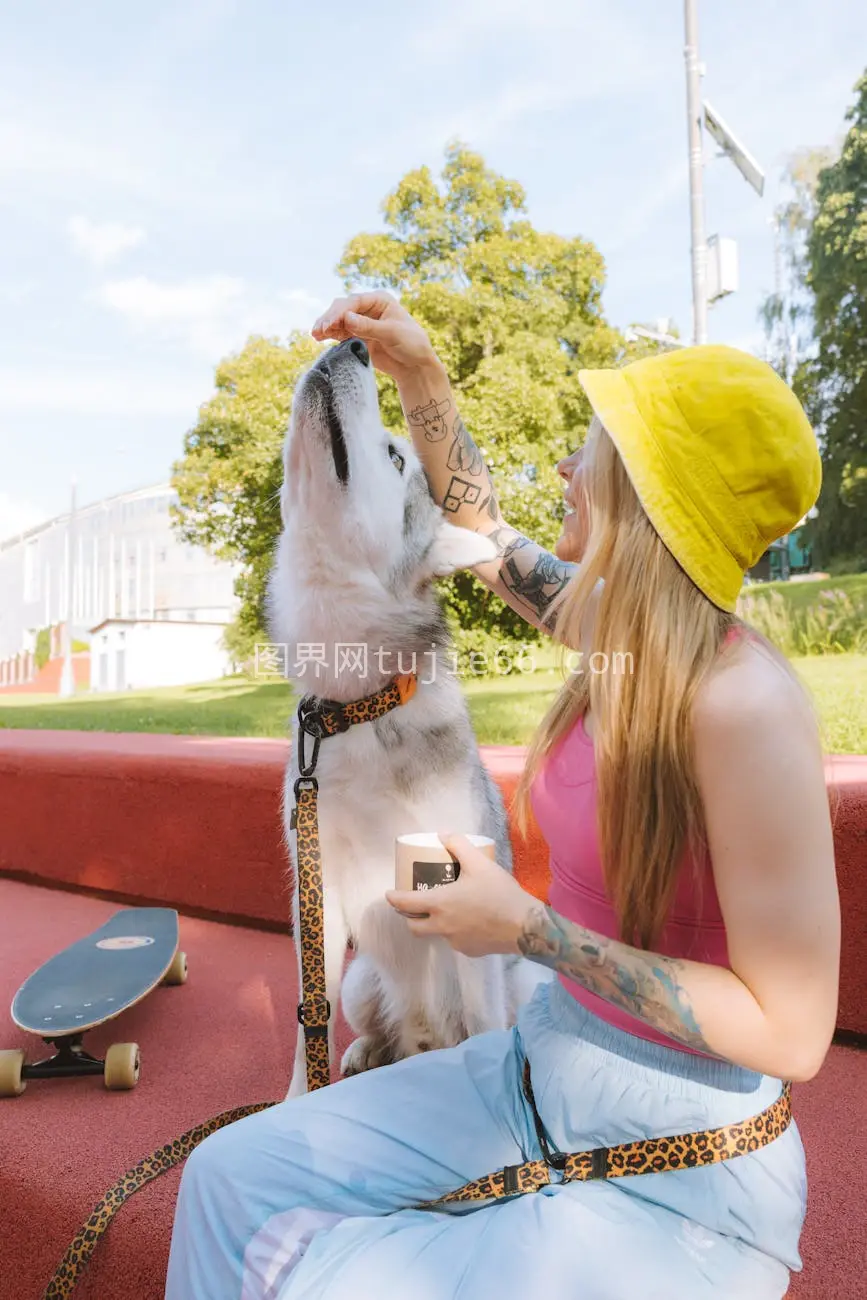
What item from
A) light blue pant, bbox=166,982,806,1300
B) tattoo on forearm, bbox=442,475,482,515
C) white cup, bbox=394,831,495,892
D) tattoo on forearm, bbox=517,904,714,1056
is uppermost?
tattoo on forearm, bbox=442,475,482,515

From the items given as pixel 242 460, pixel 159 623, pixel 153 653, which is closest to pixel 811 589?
pixel 242 460

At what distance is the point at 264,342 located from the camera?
12.8 metres

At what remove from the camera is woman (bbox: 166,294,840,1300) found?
3.55 feet

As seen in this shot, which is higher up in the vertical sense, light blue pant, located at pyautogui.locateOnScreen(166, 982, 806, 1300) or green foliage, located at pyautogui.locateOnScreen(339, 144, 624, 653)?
green foliage, located at pyautogui.locateOnScreen(339, 144, 624, 653)

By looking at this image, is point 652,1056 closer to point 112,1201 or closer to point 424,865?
point 424,865

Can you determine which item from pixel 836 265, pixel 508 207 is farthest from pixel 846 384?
pixel 508 207

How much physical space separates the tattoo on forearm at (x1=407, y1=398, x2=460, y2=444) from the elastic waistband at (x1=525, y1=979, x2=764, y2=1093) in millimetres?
1470

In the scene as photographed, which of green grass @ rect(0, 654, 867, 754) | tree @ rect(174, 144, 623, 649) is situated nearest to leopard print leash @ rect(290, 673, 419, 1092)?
green grass @ rect(0, 654, 867, 754)

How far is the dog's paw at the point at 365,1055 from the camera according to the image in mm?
2373

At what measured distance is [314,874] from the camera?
197 cm

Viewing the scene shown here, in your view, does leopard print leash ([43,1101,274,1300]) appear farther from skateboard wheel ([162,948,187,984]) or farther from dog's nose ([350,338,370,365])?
dog's nose ([350,338,370,365])

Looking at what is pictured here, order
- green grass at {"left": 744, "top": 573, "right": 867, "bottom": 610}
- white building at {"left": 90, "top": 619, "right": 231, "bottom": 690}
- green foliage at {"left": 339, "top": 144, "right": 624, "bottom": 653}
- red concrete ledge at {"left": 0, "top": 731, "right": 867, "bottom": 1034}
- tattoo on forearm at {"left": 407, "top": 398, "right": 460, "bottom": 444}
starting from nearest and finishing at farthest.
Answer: tattoo on forearm at {"left": 407, "top": 398, "right": 460, "bottom": 444} < red concrete ledge at {"left": 0, "top": 731, "right": 867, "bottom": 1034} < green grass at {"left": 744, "top": 573, "right": 867, "bottom": 610} < green foliage at {"left": 339, "top": 144, "right": 624, "bottom": 653} < white building at {"left": 90, "top": 619, "right": 231, "bottom": 690}

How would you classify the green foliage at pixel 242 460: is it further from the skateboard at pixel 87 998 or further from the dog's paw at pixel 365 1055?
the dog's paw at pixel 365 1055

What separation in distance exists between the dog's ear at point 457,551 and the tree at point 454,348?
28.6 feet
